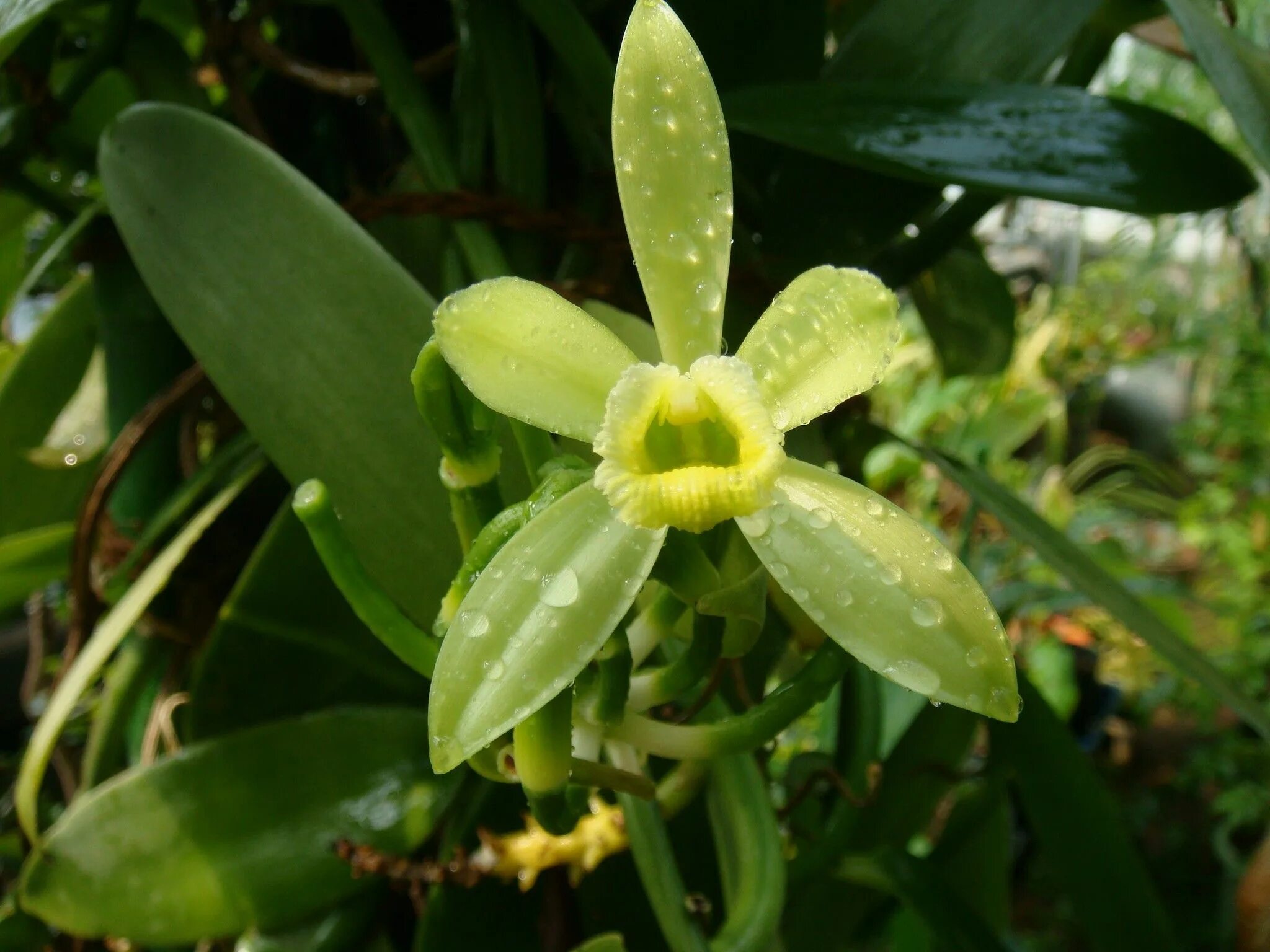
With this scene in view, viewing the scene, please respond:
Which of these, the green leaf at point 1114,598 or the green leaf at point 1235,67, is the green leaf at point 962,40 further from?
the green leaf at point 1114,598

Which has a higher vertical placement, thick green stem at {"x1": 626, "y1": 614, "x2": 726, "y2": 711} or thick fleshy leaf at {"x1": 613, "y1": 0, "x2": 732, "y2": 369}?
thick fleshy leaf at {"x1": 613, "y1": 0, "x2": 732, "y2": 369}

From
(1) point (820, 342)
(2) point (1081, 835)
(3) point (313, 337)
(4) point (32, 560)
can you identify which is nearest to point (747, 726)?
(1) point (820, 342)

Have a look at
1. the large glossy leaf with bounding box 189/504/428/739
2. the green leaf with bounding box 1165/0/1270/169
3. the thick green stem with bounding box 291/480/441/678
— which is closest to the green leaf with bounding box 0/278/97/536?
the large glossy leaf with bounding box 189/504/428/739

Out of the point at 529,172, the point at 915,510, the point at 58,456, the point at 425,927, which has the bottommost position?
the point at 915,510

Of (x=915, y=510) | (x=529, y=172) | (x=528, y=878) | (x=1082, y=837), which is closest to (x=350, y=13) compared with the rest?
(x=529, y=172)

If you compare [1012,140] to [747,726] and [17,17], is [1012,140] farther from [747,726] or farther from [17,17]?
[17,17]

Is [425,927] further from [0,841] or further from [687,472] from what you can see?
[0,841]

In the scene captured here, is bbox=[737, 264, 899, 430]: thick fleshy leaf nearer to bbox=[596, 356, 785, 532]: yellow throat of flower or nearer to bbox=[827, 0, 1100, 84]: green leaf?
bbox=[596, 356, 785, 532]: yellow throat of flower
